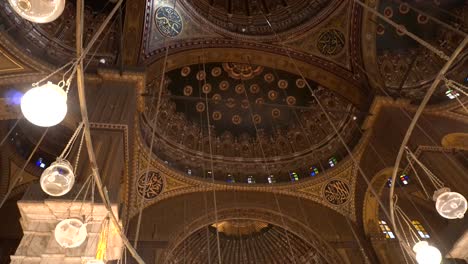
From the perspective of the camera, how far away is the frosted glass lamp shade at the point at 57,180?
2.82m

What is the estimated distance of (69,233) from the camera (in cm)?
318

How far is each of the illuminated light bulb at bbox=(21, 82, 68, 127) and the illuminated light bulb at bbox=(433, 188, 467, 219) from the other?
3611 mm

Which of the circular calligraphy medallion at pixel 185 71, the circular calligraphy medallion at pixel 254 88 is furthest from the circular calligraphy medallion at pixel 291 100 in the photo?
the circular calligraphy medallion at pixel 185 71

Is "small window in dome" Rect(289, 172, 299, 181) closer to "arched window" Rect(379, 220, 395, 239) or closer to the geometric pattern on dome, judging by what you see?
the geometric pattern on dome

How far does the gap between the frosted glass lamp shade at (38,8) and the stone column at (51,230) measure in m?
2.16

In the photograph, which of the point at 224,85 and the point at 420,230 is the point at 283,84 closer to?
the point at 224,85

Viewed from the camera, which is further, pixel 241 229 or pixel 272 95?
pixel 272 95

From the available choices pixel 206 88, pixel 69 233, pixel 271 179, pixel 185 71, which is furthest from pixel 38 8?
pixel 206 88

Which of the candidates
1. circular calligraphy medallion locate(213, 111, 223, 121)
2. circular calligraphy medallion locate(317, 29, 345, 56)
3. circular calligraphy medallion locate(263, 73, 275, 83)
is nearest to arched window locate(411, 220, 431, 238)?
circular calligraphy medallion locate(317, 29, 345, 56)

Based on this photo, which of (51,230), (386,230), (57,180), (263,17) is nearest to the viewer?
(57,180)

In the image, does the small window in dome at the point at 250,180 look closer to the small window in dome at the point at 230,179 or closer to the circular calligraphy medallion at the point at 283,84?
the small window in dome at the point at 230,179

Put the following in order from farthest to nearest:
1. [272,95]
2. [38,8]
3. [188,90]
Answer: [272,95] → [188,90] → [38,8]

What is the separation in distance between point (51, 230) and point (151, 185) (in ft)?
19.0

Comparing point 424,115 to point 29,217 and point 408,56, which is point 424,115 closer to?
point 408,56
